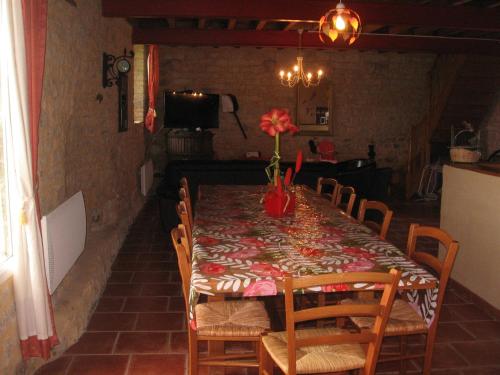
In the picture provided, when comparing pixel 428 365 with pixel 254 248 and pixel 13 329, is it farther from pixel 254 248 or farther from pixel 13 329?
pixel 13 329

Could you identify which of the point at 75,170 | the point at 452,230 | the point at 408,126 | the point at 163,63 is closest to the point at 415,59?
the point at 408,126

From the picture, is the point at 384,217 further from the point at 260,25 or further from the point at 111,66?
the point at 260,25

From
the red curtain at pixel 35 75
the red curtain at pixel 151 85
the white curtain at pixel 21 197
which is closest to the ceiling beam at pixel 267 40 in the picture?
the red curtain at pixel 151 85

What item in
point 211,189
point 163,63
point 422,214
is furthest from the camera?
point 163,63

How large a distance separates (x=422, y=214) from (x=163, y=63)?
5621 mm

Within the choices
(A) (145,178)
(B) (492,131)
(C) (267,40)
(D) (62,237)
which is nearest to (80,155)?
(D) (62,237)

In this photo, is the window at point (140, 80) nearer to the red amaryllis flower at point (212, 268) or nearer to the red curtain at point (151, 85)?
the red curtain at point (151, 85)

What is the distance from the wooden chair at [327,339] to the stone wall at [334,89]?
804 centimetres

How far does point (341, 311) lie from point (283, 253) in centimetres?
67

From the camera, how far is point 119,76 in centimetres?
546

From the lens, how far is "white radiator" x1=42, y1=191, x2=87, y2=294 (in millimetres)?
2742

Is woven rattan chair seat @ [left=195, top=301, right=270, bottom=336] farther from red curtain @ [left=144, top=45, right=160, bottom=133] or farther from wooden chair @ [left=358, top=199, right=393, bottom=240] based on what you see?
red curtain @ [left=144, top=45, right=160, bottom=133]

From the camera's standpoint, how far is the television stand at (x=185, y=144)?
939cm

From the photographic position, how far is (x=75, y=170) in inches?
153
